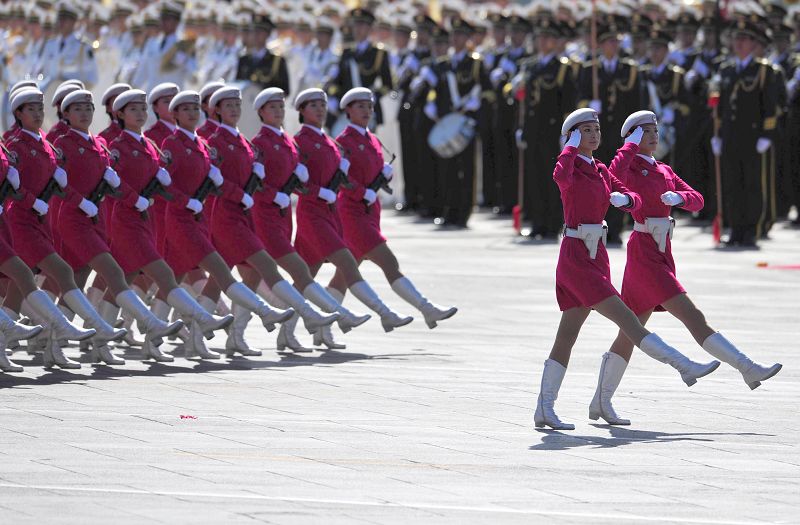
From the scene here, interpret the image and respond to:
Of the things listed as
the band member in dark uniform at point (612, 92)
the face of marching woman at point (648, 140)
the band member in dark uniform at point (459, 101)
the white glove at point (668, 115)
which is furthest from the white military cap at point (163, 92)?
the white glove at point (668, 115)

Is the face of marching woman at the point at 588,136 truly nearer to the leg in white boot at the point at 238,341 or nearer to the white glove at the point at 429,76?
the leg in white boot at the point at 238,341

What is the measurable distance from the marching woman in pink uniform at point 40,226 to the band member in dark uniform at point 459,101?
502 inches

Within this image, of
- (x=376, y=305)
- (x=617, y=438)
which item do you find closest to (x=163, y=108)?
(x=376, y=305)

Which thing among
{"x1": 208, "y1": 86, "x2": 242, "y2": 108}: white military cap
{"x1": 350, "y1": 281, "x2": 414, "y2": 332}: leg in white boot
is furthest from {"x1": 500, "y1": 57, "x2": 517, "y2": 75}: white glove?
{"x1": 208, "y1": 86, "x2": 242, "y2": 108}: white military cap

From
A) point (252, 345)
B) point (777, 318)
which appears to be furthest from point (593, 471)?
point (777, 318)

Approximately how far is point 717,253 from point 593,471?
12857mm

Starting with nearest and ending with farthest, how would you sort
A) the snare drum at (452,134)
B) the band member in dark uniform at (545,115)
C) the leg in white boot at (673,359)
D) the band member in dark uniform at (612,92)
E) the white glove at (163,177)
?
the leg in white boot at (673,359) < the white glove at (163,177) < the band member in dark uniform at (612,92) < the band member in dark uniform at (545,115) < the snare drum at (452,134)

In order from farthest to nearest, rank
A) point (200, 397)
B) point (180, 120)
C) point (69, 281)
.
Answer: point (180, 120) < point (69, 281) < point (200, 397)

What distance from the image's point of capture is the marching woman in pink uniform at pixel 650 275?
1205 cm

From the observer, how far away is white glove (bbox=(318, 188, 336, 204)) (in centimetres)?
1566

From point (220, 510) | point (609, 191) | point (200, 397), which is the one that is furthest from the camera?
point (200, 397)

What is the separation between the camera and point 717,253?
907 inches

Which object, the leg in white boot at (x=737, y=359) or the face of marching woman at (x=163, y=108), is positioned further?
the face of marching woman at (x=163, y=108)

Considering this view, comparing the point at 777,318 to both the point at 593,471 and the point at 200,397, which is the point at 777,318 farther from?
the point at 593,471
